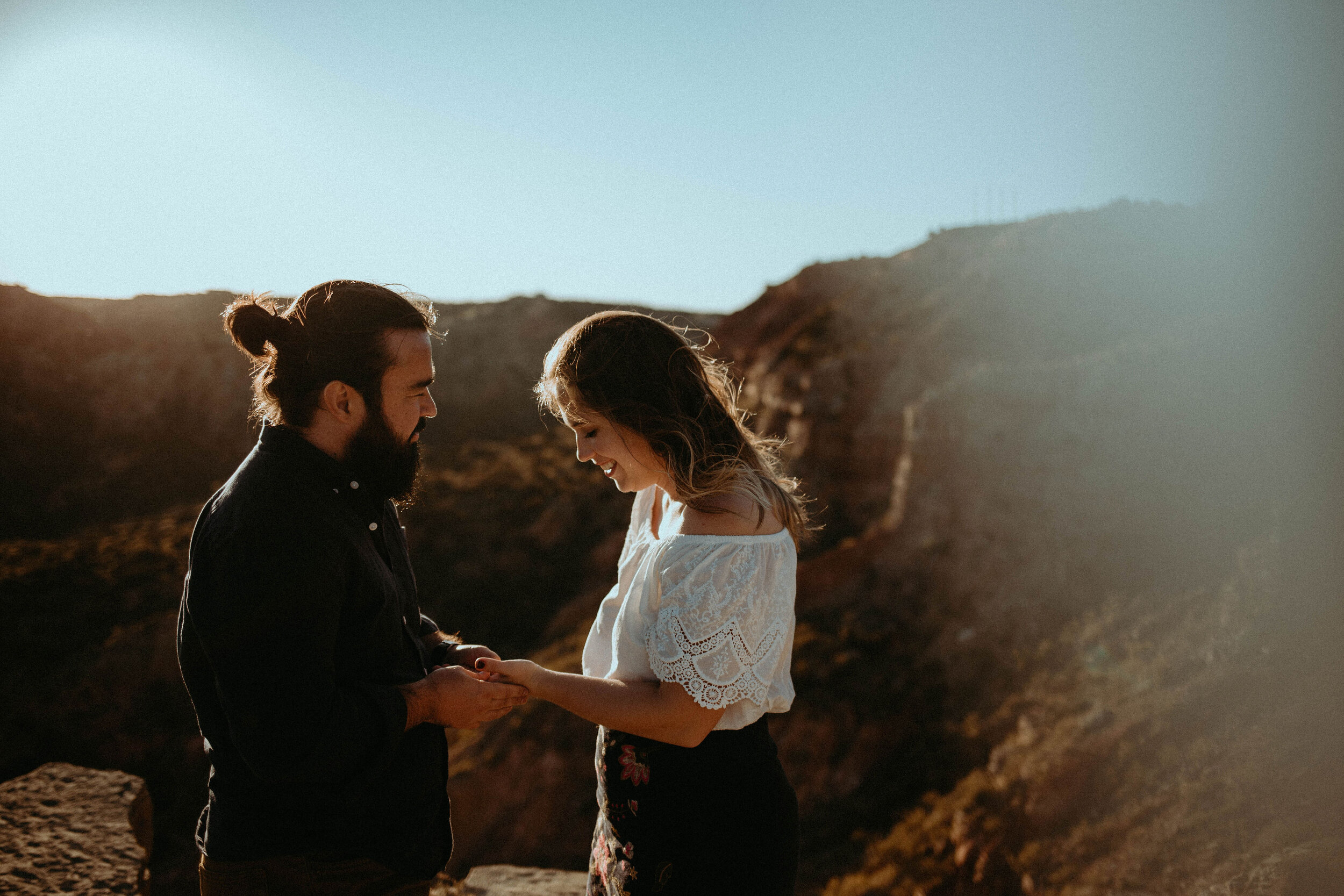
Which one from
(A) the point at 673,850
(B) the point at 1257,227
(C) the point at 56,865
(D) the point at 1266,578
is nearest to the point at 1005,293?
(B) the point at 1257,227

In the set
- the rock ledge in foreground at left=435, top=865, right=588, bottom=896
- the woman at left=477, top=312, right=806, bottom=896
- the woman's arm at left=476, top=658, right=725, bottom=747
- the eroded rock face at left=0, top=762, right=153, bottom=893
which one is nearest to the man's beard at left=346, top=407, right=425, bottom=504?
the woman at left=477, top=312, right=806, bottom=896

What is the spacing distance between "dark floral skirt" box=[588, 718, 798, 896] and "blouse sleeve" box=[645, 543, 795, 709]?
0.27m

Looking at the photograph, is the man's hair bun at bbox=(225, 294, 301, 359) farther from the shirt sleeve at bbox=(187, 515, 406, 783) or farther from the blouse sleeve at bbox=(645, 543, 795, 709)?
the blouse sleeve at bbox=(645, 543, 795, 709)

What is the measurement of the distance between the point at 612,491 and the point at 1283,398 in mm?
14122

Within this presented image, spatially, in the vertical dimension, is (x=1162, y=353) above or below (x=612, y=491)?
above

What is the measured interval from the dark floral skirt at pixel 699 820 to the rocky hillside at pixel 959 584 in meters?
2.77

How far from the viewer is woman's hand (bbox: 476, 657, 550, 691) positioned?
203 centimetres

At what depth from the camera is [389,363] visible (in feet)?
6.95

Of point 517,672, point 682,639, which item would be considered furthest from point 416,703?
point 682,639

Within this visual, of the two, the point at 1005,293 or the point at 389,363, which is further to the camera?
the point at 1005,293

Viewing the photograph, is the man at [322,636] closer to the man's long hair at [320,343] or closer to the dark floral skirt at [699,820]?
the man's long hair at [320,343]

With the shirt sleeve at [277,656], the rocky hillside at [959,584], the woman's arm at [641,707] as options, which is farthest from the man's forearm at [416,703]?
the rocky hillside at [959,584]

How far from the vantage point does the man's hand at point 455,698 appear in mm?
1979

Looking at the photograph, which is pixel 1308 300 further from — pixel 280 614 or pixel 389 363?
pixel 280 614
